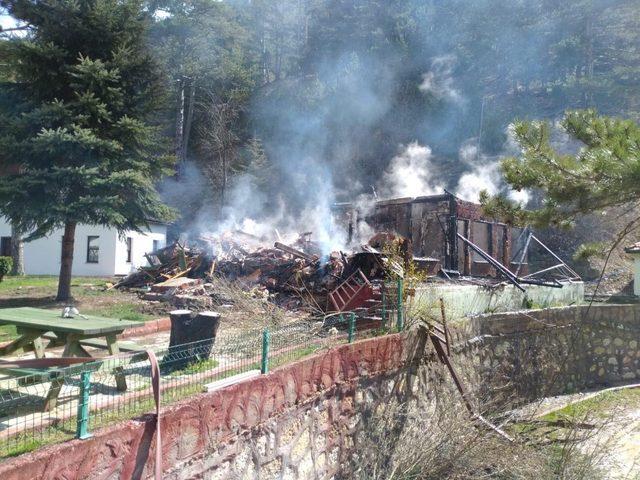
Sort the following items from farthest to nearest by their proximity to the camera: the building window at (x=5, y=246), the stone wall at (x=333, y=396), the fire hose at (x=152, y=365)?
the building window at (x=5, y=246) < the fire hose at (x=152, y=365) < the stone wall at (x=333, y=396)

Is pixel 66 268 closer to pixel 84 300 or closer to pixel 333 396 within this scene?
pixel 84 300

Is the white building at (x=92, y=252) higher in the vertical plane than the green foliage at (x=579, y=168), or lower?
lower

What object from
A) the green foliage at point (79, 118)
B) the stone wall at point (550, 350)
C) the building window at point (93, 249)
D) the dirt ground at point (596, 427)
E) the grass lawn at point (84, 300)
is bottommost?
the dirt ground at point (596, 427)

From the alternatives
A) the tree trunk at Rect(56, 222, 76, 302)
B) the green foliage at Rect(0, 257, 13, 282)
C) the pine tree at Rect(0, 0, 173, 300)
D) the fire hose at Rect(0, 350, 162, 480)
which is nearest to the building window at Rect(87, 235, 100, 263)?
the green foliage at Rect(0, 257, 13, 282)

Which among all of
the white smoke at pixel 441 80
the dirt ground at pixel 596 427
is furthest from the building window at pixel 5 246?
the white smoke at pixel 441 80

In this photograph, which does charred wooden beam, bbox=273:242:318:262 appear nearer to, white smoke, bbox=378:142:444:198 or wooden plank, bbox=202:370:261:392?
wooden plank, bbox=202:370:261:392

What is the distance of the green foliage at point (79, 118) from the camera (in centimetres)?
Answer: 1424

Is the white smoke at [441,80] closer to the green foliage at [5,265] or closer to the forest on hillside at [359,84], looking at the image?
the forest on hillside at [359,84]

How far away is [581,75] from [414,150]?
12.1 metres

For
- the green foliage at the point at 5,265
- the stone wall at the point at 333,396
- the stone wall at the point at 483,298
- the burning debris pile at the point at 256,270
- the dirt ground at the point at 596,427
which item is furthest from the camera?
the green foliage at the point at 5,265

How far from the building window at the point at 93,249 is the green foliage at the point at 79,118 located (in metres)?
9.51

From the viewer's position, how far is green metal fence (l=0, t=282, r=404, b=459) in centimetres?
400

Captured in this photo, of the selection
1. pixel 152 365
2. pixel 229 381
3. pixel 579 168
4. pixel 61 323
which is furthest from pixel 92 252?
pixel 579 168

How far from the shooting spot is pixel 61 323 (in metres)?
5.34
